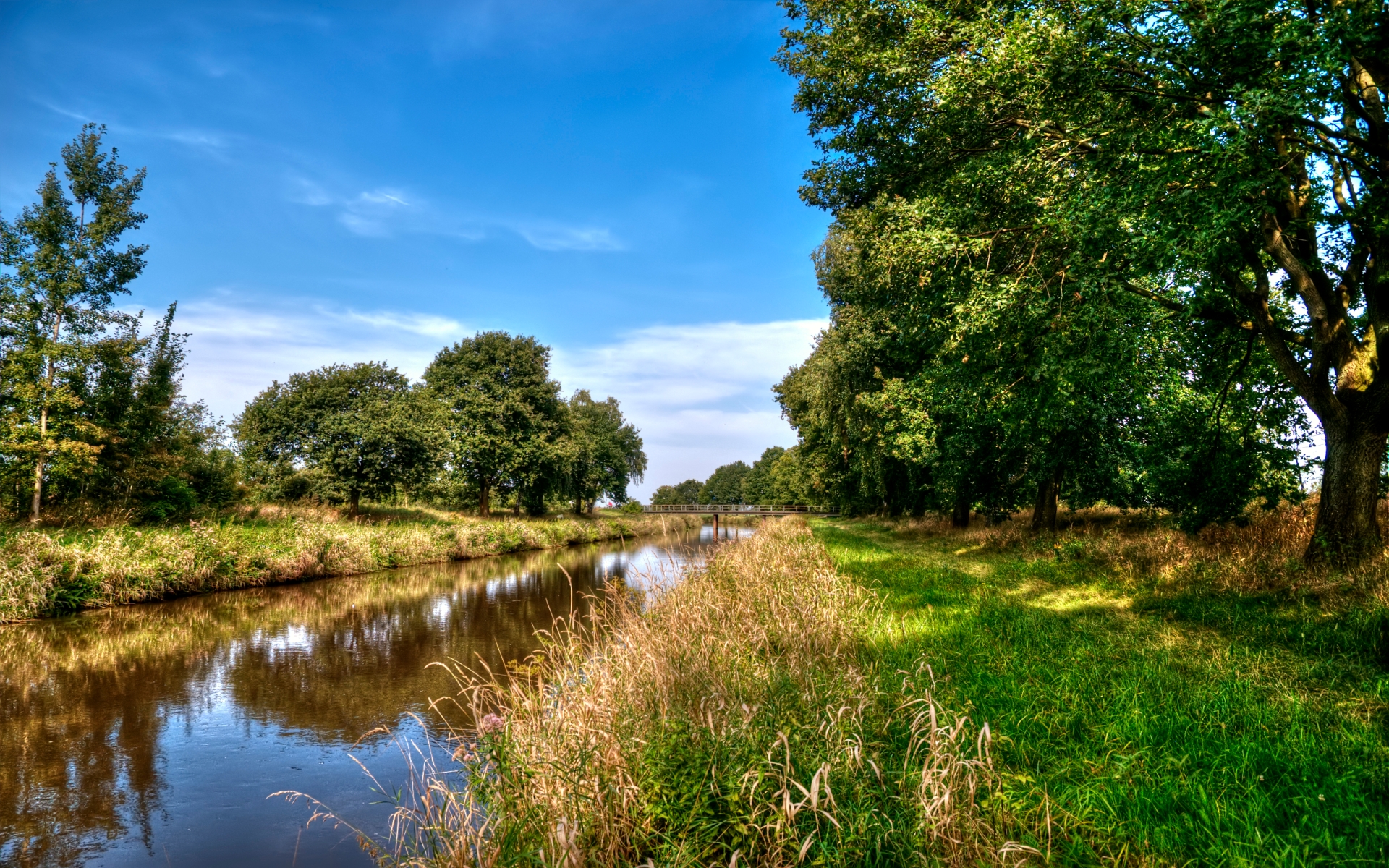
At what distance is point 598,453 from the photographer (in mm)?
54312

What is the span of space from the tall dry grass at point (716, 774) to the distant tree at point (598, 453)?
33785 millimetres

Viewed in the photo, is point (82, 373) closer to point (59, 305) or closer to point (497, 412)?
point (59, 305)

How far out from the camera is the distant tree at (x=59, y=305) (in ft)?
62.7

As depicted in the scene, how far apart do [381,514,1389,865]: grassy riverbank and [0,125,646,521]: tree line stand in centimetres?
2324

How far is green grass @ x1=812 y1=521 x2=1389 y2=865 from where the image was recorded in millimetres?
3121

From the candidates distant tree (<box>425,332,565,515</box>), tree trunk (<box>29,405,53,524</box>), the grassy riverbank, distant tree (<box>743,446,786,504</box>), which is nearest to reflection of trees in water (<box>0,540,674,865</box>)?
the grassy riverbank

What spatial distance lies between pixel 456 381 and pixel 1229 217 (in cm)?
3720

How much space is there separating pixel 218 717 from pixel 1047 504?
1770cm

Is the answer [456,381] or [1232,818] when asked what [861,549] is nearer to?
[1232,818]

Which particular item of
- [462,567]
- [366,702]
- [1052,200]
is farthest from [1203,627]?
[462,567]

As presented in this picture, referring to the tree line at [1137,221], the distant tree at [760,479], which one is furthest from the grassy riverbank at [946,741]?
the distant tree at [760,479]

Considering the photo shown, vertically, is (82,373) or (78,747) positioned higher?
(82,373)

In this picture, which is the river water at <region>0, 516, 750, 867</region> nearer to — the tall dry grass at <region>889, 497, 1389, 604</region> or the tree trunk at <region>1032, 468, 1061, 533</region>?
the tall dry grass at <region>889, 497, 1389, 604</region>

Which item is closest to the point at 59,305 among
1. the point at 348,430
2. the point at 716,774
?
the point at 348,430
